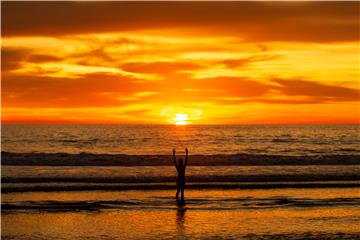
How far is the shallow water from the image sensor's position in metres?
16.7

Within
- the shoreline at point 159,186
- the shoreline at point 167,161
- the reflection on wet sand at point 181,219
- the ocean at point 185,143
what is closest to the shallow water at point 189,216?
the reflection on wet sand at point 181,219

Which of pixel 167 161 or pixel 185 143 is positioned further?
pixel 185 143

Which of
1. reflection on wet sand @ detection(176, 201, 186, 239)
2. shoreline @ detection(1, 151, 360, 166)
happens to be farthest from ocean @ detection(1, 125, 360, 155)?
reflection on wet sand @ detection(176, 201, 186, 239)

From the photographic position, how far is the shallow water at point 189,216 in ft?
54.6

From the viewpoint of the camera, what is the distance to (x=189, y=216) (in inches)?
760

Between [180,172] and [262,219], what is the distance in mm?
5262

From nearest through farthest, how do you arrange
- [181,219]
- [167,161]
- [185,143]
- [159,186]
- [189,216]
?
1. [181,219]
2. [189,216]
3. [159,186]
4. [167,161]
5. [185,143]

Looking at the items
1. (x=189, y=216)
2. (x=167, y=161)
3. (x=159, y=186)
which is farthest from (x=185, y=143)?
(x=189, y=216)

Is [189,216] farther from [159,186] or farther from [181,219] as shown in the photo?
[159,186]

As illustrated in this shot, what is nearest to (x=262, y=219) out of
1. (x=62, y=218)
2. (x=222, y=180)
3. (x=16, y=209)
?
(x=62, y=218)

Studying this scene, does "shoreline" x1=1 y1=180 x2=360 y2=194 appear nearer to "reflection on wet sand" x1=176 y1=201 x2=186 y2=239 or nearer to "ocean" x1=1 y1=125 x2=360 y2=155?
"reflection on wet sand" x1=176 y1=201 x2=186 y2=239

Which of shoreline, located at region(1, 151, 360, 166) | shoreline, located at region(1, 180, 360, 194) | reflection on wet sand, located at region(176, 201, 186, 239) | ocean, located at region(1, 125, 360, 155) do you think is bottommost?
reflection on wet sand, located at region(176, 201, 186, 239)

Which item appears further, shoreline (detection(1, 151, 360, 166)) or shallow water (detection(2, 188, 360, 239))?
shoreline (detection(1, 151, 360, 166))

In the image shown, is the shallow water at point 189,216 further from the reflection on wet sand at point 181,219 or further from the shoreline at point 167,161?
the shoreline at point 167,161
